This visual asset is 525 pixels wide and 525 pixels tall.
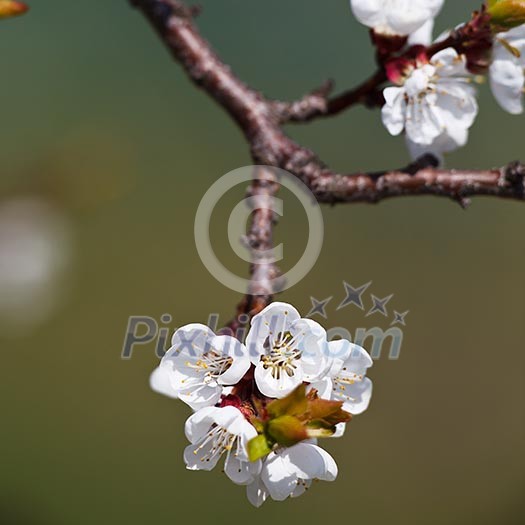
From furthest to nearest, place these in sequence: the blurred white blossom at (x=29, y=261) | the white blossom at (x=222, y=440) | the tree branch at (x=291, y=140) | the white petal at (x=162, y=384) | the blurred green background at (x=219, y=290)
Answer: the blurred green background at (x=219, y=290) → the blurred white blossom at (x=29, y=261) → the tree branch at (x=291, y=140) → the white petal at (x=162, y=384) → the white blossom at (x=222, y=440)

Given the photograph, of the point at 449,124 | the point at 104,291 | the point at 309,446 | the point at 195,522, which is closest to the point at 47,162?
the point at 449,124

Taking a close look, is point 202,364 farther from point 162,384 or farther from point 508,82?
point 508,82

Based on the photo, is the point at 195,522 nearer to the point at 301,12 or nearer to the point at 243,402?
the point at 243,402

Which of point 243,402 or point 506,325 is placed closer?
point 243,402

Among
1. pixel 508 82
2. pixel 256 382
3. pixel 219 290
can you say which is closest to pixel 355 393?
pixel 256 382

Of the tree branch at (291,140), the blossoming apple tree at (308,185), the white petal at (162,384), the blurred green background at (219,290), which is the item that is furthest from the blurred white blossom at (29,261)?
the white petal at (162,384)

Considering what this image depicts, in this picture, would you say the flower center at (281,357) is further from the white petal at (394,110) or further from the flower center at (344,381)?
the white petal at (394,110)
